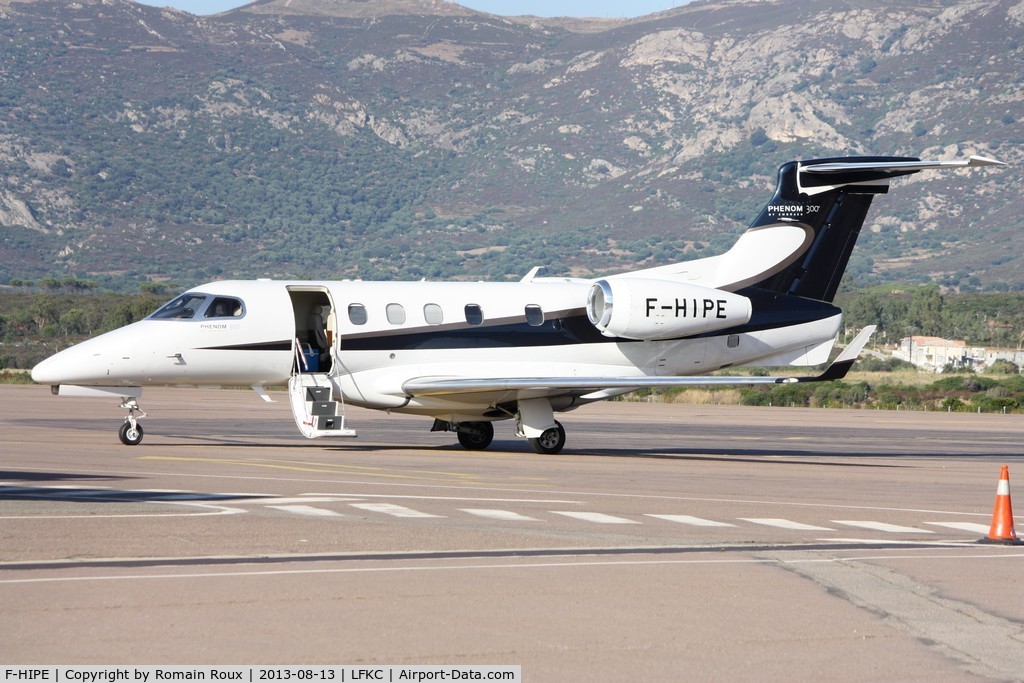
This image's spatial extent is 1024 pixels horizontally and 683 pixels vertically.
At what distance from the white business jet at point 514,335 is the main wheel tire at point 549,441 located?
0.12 ft

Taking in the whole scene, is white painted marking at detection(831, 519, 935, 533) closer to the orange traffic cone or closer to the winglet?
the orange traffic cone

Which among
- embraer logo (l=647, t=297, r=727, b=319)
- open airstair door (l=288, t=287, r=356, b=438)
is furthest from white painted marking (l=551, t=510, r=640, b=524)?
embraer logo (l=647, t=297, r=727, b=319)

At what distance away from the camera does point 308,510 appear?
15609 mm

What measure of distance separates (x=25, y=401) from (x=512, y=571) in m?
36.7

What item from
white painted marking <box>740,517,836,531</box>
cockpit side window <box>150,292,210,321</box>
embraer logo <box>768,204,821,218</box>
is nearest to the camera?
white painted marking <box>740,517,836,531</box>

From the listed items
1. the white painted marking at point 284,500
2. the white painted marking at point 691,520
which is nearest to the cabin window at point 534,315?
the white painted marking at point 284,500

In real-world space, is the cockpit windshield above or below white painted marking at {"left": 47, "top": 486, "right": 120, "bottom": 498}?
above

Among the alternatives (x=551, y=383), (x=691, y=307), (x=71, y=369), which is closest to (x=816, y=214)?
(x=691, y=307)

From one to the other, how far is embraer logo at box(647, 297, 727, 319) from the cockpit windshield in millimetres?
7751

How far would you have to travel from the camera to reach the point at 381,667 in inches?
329

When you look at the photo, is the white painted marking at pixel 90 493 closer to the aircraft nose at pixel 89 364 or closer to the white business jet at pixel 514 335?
the aircraft nose at pixel 89 364

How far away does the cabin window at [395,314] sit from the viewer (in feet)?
87.6

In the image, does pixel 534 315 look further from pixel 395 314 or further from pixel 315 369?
pixel 315 369

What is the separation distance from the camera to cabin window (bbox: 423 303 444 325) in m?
26.9
